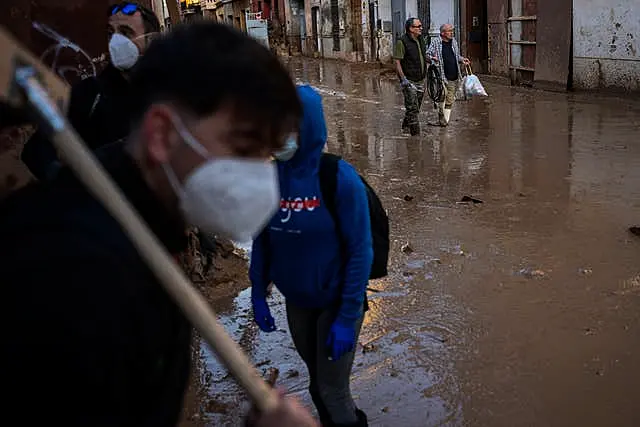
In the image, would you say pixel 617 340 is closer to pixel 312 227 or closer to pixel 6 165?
pixel 312 227

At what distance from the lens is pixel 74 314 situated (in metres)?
1.02

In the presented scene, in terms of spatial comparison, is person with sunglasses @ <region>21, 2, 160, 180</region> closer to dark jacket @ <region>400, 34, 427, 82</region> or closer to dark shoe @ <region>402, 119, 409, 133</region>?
dark jacket @ <region>400, 34, 427, 82</region>

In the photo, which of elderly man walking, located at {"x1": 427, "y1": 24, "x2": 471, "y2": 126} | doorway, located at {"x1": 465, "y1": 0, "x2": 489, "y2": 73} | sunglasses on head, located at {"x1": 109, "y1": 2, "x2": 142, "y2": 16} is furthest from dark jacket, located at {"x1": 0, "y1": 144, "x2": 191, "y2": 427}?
doorway, located at {"x1": 465, "y1": 0, "x2": 489, "y2": 73}

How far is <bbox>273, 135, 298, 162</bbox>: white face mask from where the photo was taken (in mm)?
2455

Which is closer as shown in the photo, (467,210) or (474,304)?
(474,304)

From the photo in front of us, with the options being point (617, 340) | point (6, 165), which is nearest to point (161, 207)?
point (6, 165)

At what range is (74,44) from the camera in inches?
173

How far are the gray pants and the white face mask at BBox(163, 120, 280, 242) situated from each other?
1349 millimetres

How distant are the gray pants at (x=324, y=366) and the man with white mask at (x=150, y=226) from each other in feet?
4.37

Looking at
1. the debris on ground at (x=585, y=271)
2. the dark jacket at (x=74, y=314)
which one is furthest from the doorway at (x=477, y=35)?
the dark jacket at (x=74, y=314)

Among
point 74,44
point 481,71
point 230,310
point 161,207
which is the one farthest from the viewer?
point 481,71

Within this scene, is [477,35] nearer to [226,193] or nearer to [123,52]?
[123,52]

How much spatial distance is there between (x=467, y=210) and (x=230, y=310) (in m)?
2.86

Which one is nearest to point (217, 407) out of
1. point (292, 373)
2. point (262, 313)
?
point (292, 373)
